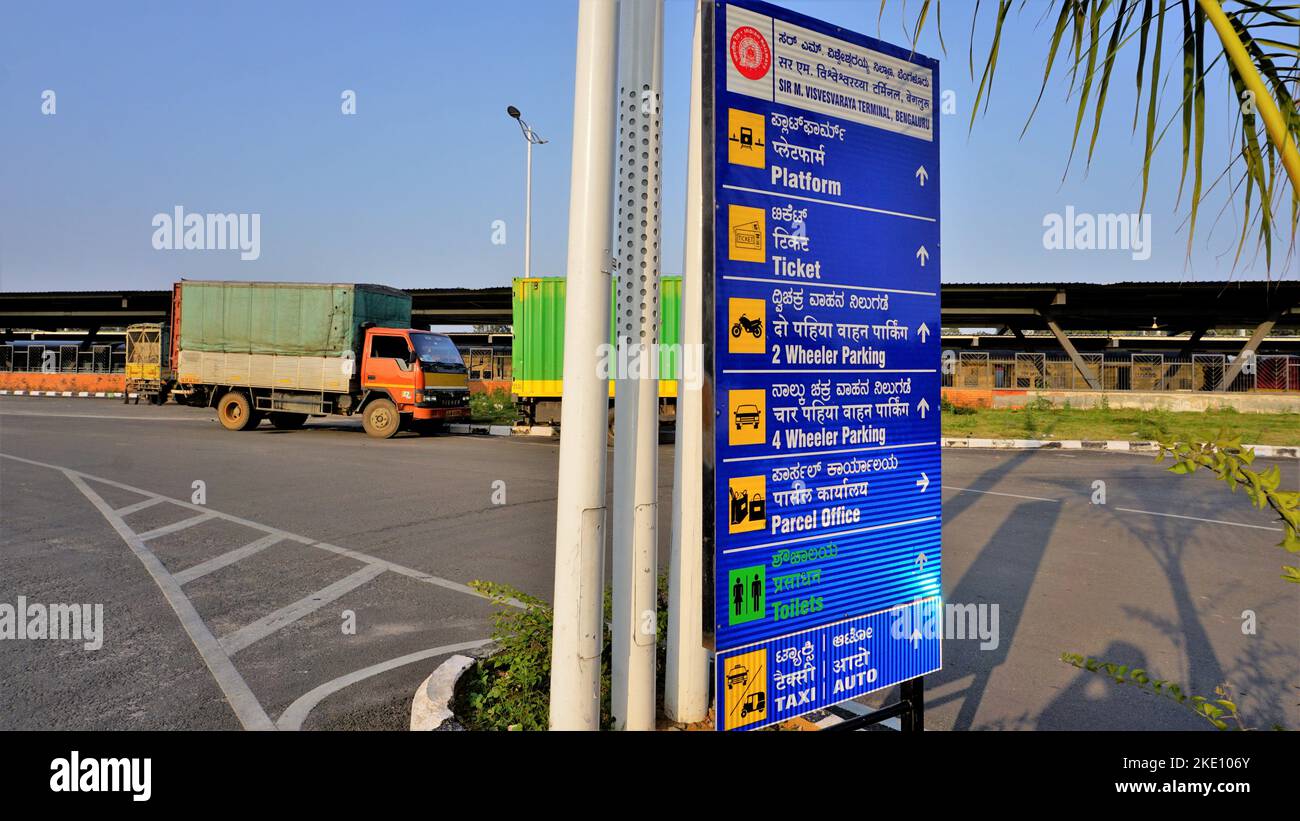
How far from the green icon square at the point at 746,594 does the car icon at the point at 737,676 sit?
0.16 m

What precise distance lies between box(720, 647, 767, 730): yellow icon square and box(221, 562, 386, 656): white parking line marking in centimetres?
358

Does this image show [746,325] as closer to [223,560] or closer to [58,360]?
[223,560]

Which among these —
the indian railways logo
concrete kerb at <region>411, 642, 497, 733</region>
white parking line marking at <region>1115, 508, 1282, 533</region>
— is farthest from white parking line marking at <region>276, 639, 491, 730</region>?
white parking line marking at <region>1115, 508, 1282, 533</region>

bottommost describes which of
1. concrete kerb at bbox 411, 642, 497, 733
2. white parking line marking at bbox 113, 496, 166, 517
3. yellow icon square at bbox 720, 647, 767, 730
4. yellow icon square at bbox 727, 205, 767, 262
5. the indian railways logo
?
concrete kerb at bbox 411, 642, 497, 733

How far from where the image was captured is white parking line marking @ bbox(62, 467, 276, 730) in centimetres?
397

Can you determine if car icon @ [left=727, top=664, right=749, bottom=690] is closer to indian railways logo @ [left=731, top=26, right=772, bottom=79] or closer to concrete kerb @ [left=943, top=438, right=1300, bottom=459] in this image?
indian railways logo @ [left=731, top=26, right=772, bottom=79]

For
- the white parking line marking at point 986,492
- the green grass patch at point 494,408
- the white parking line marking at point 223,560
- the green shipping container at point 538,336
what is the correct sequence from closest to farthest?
1. the white parking line marking at point 223,560
2. the white parking line marking at point 986,492
3. the green shipping container at point 538,336
4. the green grass patch at point 494,408

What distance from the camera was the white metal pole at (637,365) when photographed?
310 cm

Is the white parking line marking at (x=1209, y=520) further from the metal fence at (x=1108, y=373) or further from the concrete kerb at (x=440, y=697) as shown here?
the metal fence at (x=1108, y=373)

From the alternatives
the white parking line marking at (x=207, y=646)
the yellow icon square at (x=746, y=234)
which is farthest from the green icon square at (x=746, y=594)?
the white parking line marking at (x=207, y=646)

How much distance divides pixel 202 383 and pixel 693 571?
2158 centimetres

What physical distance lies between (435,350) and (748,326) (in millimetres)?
18126

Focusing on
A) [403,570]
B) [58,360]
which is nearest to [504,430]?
[403,570]

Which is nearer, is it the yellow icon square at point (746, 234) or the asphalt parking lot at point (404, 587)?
the yellow icon square at point (746, 234)
